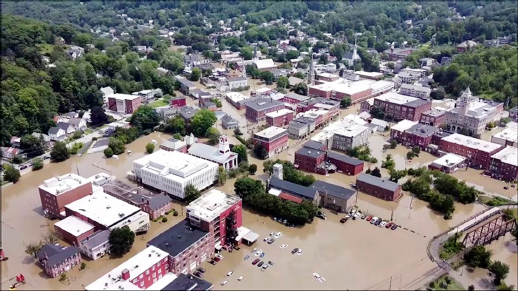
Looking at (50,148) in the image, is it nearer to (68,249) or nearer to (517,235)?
(68,249)

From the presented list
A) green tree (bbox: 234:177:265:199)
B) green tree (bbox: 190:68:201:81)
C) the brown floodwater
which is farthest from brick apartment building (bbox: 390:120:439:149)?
green tree (bbox: 190:68:201:81)

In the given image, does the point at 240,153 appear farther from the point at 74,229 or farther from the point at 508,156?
the point at 508,156

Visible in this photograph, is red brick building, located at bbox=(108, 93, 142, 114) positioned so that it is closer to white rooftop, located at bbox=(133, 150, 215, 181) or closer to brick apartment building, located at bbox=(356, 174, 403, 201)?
white rooftop, located at bbox=(133, 150, 215, 181)

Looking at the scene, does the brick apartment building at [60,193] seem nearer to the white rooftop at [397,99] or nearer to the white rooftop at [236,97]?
the white rooftop at [236,97]

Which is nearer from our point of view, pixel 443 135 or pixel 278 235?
pixel 278 235

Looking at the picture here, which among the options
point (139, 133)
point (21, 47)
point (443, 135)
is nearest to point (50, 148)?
point (139, 133)

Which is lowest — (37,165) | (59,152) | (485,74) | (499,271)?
(37,165)

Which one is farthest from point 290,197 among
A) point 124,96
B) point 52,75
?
point 52,75
